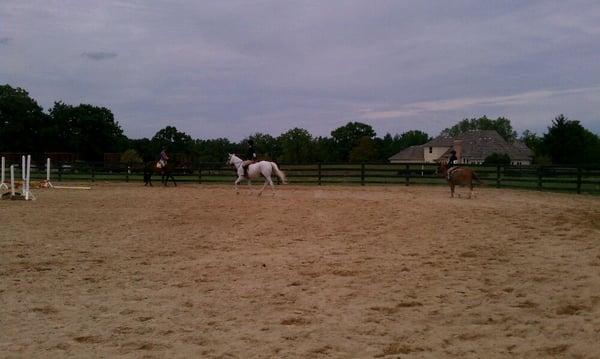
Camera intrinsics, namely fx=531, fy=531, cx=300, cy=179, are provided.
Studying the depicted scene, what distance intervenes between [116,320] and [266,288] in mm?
1819

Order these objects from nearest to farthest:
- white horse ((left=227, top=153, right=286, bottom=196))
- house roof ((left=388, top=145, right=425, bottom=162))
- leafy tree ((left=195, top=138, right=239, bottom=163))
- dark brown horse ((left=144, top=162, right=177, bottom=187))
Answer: white horse ((left=227, top=153, right=286, bottom=196)) → dark brown horse ((left=144, top=162, right=177, bottom=187)) → leafy tree ((left=195, top=138, right=239, bottom=163)) → house roof ((left=388, top=145, right=425, bottom=162))

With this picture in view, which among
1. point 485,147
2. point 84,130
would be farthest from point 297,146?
point 84,130

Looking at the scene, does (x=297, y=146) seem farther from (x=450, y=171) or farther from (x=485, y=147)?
(x=450, y=171)

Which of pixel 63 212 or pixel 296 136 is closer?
pixel 63 212

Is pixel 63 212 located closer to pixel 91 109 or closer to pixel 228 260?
pixel 228 260

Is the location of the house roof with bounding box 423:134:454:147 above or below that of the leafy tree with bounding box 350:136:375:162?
above

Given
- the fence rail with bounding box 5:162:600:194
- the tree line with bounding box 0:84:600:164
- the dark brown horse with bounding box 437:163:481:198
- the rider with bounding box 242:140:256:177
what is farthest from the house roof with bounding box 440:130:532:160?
the dark brown horse with bounding box 437:163:481:198

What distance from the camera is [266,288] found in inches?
251

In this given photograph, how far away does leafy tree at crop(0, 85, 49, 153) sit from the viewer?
68.6m

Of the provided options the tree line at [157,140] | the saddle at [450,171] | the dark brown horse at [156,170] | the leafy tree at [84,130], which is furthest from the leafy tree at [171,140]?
the saddle at [450,171]

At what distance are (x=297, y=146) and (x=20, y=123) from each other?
36418mm

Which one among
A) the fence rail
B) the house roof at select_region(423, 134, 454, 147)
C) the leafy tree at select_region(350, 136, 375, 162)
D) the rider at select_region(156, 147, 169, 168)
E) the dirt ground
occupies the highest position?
the house roof at select_region(423, 134, 454, 147)

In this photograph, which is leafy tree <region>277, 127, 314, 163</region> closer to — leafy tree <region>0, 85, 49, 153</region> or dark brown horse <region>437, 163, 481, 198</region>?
leafy tree <region>0, 85, 49, 153</region>

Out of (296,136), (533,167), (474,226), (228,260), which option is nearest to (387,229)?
Result: (474,226)
